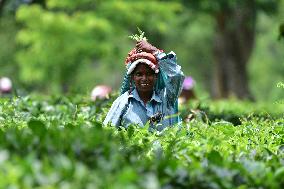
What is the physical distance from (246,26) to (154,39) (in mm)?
6768

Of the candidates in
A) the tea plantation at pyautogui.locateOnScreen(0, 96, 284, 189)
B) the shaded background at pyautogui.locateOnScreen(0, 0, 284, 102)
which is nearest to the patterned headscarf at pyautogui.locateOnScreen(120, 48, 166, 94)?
the tea plantation at pyautogui.locateOnScreen(0, 96, 284, 189)

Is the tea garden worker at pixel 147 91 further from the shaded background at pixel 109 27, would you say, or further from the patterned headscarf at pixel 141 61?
the shaded background at pixel 109 27

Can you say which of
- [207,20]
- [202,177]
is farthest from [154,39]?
[202,177]

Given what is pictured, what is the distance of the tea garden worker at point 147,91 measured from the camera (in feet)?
23.3

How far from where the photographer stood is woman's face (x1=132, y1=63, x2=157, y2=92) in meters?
7.20

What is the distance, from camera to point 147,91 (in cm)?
727

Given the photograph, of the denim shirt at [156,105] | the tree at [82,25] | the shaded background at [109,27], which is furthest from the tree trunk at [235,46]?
the denim shirt at [156,105]

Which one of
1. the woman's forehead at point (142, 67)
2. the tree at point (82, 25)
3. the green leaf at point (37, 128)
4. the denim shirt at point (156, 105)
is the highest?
the tree at point (82, 25)

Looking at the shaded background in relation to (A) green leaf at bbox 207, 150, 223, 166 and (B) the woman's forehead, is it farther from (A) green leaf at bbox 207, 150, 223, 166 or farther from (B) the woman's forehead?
(A) green leaf at bbox 207, 150, 223, 166

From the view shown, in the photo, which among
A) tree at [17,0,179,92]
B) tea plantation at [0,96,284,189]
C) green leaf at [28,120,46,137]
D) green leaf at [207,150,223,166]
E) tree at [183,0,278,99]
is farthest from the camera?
tree at [183,0,278,99]

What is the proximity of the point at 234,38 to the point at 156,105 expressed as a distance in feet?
58.0

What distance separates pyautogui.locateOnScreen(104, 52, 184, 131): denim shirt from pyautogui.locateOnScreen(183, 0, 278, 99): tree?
14018mm

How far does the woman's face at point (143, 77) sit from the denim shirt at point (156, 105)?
0.10m

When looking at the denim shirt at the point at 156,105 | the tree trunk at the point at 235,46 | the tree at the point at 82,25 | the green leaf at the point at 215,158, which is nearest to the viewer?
the green leaf at the point at 215,158
